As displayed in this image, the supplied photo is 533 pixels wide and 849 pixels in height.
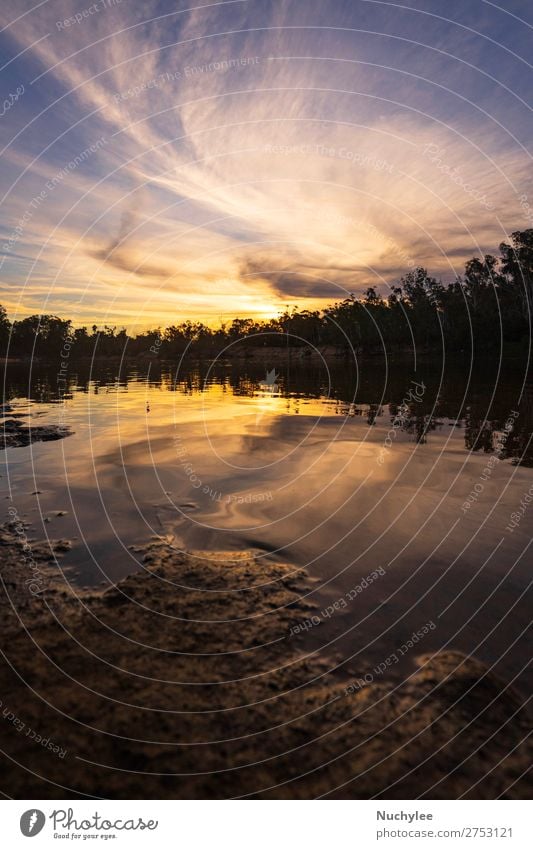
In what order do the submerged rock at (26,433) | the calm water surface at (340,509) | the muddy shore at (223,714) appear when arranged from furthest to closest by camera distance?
the submerged rock at (26,433)
the calm water surface at (340,509)
the muddy shore at (223,714)

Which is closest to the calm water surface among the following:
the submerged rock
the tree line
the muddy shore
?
the muddy shore

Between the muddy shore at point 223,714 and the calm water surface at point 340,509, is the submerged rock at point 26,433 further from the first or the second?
the muddy shore at point 223,714

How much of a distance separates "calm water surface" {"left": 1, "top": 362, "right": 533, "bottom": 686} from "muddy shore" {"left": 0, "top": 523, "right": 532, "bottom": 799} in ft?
1.94

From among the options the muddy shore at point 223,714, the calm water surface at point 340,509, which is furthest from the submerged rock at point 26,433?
the muddy shore at point 223,714

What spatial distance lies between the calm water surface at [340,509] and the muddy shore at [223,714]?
0.59 m


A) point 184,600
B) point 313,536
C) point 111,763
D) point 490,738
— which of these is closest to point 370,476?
point 313,536

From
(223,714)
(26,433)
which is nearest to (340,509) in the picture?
Result: (223,714)

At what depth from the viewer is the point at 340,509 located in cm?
1042

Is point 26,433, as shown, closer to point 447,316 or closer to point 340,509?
point 340,509

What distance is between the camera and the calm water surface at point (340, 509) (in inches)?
249

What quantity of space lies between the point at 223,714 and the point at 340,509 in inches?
250

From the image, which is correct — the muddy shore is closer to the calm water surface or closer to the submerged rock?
the calm water surface

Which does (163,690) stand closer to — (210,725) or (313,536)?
(210,725)
